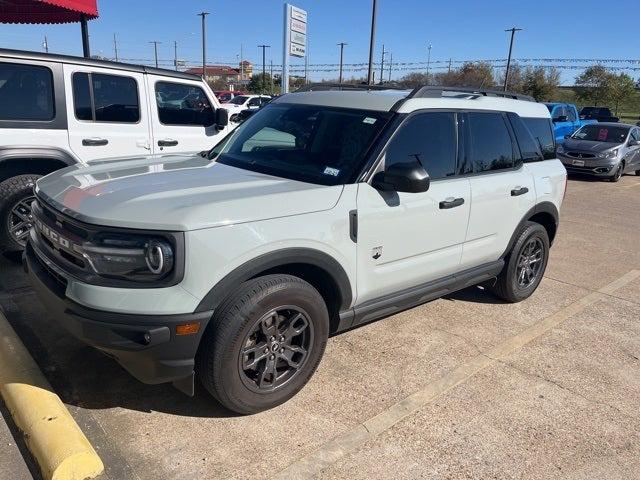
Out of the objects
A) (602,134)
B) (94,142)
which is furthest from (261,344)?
(602,134)

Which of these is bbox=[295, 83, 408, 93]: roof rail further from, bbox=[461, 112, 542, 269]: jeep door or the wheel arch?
the wheel arch

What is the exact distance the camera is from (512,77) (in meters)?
59.7

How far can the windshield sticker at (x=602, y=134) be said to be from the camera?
48.9ft

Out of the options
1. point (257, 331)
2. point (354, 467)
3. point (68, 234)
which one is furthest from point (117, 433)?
point (354, 467)

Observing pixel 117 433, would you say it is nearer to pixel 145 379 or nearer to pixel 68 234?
pixel 145 379

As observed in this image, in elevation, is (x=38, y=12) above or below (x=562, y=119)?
above

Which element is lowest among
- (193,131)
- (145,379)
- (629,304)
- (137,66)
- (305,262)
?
(629,304)

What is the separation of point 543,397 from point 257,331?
6.31 feet

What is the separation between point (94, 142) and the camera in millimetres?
5359

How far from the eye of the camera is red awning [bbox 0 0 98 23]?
8.12 metres

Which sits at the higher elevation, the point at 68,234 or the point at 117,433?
the point at 68,234

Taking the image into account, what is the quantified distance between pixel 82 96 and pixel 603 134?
14263 mm

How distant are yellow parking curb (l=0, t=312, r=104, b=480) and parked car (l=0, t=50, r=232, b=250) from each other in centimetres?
211

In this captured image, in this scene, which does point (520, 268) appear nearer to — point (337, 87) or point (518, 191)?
point (518, 191)
